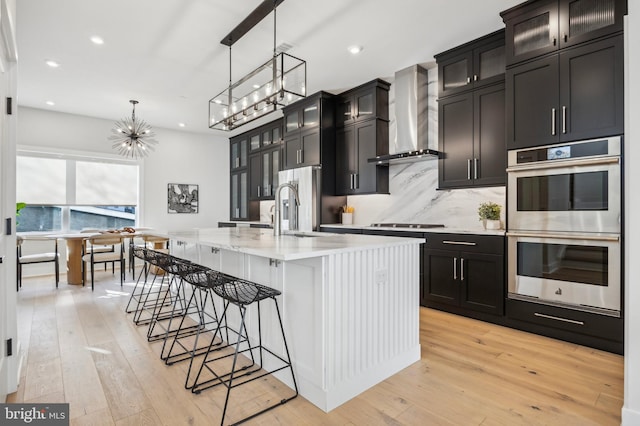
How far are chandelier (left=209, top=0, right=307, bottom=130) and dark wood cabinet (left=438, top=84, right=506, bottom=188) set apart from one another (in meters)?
1.89

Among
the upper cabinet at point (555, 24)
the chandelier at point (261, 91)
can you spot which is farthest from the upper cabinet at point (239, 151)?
the upper cabinet at point (555, 24)

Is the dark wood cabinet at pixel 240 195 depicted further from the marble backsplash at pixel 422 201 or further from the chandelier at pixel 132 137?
the marble backsplash at pixel 422 201

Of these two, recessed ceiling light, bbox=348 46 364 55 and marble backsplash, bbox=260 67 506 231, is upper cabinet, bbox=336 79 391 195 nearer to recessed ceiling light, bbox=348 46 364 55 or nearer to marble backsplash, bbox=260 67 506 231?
marble backsplash, bbox=260 67 506 231

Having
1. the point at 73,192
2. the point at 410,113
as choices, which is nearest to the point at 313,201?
the point at 410,113

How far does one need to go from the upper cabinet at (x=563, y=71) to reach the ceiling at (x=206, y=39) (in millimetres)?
322

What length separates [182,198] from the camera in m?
7.55

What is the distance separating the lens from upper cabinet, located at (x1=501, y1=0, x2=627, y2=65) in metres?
2.71

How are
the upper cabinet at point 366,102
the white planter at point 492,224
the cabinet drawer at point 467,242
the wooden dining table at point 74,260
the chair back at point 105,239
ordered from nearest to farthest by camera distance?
the cabinet drawer at point 467,242 < the white planter at point 492,224 < the upper cabinet at point 366,102 < the chair back at point 105,239 < the wooden dining table at point 74,260

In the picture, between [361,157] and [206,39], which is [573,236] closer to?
[361,157]

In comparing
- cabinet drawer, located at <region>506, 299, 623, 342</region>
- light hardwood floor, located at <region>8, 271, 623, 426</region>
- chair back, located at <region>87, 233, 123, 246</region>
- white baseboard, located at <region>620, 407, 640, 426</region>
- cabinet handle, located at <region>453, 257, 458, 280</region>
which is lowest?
light hardwood floor, located at <region>8, 271, 623, 426</region>

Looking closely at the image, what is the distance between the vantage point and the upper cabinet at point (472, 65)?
357 centimetres

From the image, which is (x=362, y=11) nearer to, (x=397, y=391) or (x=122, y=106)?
(x=397, y=391)

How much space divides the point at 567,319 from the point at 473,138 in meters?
1.98

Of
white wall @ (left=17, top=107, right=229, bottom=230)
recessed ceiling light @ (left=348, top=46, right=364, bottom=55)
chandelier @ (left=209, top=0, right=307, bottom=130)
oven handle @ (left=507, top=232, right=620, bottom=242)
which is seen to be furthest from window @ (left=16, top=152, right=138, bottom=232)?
oven handle @ (left=507, top=232, right=620, bottom=242)
